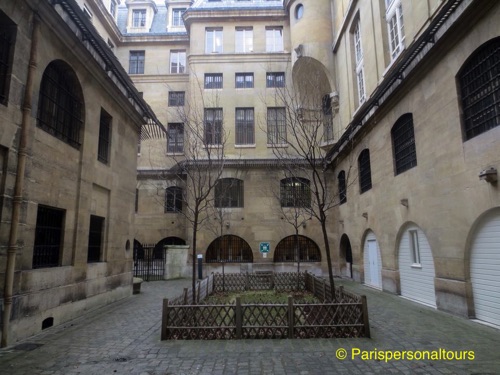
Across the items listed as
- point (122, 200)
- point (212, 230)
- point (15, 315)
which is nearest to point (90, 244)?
point (122, 200)

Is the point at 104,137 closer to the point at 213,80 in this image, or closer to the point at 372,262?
the point at 372,262

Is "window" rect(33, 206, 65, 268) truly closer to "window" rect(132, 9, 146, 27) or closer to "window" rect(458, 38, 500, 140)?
"window" rect(458, 38, 500, 140)

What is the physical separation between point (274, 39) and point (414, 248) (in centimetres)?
2109

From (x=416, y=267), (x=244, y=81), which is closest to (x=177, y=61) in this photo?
(x=244, y=81)

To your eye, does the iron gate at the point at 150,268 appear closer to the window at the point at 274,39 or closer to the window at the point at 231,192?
the window at the point at 231,192

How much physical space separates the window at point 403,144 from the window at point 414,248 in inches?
101

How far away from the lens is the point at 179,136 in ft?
90.0

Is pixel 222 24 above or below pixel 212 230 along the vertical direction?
above

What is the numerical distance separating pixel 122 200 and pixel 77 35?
6.81 m

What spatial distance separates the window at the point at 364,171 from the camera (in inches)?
687

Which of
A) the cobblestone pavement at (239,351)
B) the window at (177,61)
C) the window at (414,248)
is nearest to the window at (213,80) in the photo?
the window at (177,61)

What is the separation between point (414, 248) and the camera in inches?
509

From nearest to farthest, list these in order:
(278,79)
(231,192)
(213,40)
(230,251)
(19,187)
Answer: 1. (19,187)
2. (230,251)
3. (231,192)
4. (278,79)
5. (213,40)

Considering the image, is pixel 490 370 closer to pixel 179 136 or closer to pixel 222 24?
pixel 179 136
